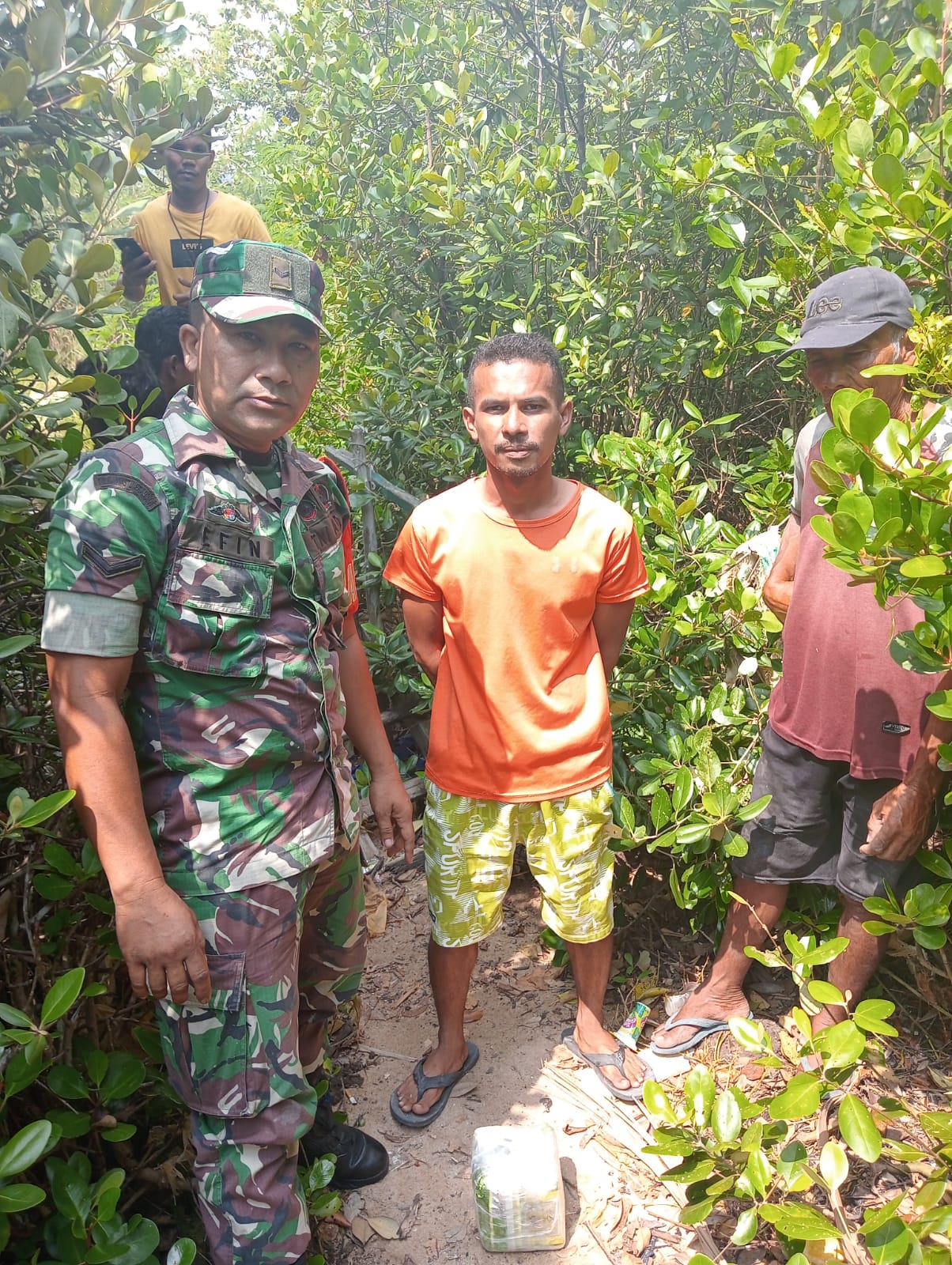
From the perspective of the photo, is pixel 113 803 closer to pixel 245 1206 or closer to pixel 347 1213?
pixel 245 1206

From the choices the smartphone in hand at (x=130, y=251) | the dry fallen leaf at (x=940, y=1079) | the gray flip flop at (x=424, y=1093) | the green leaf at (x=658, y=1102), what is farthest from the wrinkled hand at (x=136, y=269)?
the dry fallen leaf at (x=940, y=1079)

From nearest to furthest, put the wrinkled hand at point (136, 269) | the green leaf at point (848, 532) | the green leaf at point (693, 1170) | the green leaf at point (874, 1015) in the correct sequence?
the green leaf at point (848, 532) < the green leaf at point (874, 1015) < the green leaf at point (693, 1170) < the wrinkled hand at point (136, 269)

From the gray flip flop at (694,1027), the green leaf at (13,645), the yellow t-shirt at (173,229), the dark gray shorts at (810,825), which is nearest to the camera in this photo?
the green leaf at (13,645)

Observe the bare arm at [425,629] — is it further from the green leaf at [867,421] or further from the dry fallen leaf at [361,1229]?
the dry fallen leaf at [361,1229]

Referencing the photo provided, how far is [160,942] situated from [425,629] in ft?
4.07

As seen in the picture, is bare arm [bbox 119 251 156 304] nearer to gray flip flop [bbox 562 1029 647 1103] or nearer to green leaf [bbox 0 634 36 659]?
green leaf [bbox 0 634 36 659]

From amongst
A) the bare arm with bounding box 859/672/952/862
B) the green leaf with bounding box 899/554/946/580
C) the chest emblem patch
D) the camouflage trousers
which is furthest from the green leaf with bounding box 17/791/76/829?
the bare arm with bounding box 859/672/952/862

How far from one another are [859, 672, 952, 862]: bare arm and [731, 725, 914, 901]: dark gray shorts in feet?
0.24

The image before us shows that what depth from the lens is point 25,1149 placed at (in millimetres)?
1386

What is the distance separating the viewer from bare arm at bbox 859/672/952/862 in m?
2.09

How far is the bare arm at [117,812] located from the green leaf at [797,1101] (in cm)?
118

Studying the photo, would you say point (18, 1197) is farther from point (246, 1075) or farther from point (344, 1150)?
point (344, 1150)

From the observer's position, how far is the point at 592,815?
98.7 inches

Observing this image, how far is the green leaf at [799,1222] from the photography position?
1.69 metres
